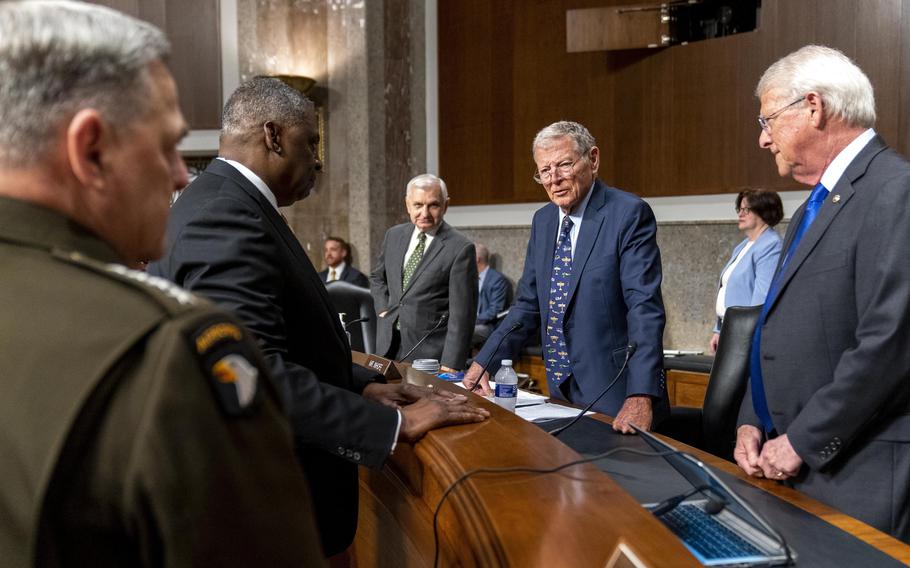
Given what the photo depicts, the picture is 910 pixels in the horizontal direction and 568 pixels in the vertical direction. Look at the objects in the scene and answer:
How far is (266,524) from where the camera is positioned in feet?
1.98

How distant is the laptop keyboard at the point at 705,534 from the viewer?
111cm

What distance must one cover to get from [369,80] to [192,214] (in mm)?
5581

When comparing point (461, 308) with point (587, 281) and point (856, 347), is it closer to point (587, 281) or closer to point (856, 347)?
point (587, 281)

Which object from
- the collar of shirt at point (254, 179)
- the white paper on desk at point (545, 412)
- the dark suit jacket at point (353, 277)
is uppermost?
the collar of shirt at point (254, 179)

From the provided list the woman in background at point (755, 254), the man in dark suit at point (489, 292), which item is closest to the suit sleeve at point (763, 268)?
the woman in background at point (755, 254)

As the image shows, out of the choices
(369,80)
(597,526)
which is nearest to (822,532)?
(597,526)

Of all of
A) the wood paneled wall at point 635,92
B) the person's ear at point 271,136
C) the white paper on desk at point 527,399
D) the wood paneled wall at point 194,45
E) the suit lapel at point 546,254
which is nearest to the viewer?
the person's ear at point 271,136

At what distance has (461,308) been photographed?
156 inches

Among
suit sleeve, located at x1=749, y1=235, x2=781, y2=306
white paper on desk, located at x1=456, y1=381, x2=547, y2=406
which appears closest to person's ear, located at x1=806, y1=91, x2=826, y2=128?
white paper on desk, located at x1=456, y1=381, x2=547, y2=406

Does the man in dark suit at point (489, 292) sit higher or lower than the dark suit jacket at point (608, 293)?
lower

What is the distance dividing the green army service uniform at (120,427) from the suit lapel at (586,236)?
204 cm

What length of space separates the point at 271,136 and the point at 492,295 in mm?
5007

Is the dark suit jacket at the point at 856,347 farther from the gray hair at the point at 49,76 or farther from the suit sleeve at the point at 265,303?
the gray hair at the point at 49,76

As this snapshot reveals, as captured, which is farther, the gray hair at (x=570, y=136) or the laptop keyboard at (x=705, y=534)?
the gray hair at (x=570, y=136)
